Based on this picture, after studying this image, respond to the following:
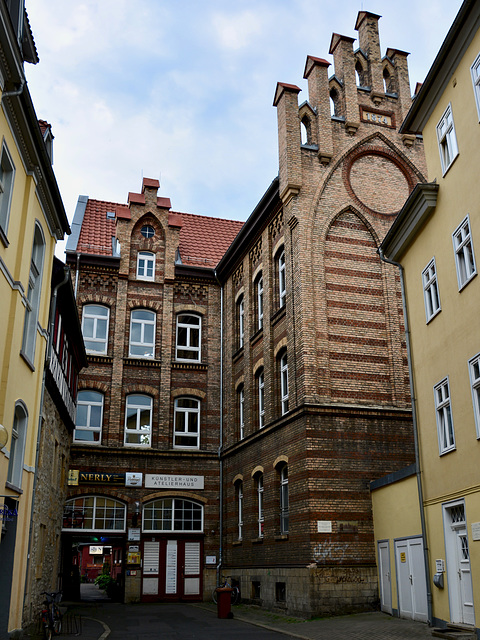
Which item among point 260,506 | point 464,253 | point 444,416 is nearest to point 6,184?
point 464,253

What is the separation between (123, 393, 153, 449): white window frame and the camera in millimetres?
27844

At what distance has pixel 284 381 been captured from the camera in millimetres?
22734

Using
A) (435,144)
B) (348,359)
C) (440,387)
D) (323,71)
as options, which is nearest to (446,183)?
(435,144)

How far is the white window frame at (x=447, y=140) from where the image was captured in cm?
1444

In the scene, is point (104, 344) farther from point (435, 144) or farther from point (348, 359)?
point (435, 144)

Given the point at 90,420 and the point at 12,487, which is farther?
the point at 90,420

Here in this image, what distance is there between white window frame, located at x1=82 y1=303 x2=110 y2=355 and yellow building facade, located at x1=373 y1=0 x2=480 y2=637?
15.9 meters

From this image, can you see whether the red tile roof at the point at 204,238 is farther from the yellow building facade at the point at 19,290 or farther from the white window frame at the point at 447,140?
the white window frame at the point at 447,140

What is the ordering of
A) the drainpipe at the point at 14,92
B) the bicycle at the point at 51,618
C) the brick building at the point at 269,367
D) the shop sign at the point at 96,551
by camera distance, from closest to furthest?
the drainpipe at the point at 14,92, the bicycle at the point at 51,618, the brick building at the point at 269,367, the shop sign at the point at 96,551

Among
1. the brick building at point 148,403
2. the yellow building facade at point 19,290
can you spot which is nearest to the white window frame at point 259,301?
the brick building at point 148,403

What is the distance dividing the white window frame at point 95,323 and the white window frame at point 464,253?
1832cm

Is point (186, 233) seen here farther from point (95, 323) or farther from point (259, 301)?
point (259, 301)

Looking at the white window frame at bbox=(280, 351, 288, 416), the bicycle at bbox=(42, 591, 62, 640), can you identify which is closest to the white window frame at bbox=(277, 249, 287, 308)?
the white window frame at bbox=(280, 351, 288, 416)

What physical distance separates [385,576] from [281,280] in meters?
10.5
